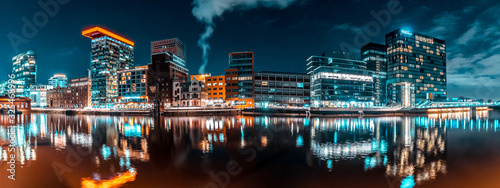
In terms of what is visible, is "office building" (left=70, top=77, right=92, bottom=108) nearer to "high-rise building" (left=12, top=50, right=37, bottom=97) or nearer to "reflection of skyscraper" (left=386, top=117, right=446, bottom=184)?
"high-rise building" (left=12, top=50, right=37, bottom=97)

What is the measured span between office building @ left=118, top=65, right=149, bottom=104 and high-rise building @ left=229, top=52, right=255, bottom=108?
45.6 meters

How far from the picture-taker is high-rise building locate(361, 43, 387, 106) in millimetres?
148875

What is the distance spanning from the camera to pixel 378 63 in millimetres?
155375

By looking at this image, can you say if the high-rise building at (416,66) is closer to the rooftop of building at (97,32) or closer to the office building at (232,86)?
the office building at (232,86)

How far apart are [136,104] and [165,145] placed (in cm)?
9991

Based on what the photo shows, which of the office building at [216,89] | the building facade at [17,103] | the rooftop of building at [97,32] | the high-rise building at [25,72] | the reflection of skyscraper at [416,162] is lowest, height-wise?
the reflection of skyscraper at [416,162]

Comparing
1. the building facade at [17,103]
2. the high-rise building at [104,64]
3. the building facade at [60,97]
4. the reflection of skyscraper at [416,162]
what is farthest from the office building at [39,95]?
the reflection of skyscraper at [416,162]

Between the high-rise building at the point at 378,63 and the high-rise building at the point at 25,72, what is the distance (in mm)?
234252

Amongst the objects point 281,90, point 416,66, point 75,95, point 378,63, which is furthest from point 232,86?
point 416,66

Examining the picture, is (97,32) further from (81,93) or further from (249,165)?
(249,165)

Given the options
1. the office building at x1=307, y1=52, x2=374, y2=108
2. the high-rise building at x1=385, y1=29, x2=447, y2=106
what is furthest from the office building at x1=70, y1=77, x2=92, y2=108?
the high-rise building at x1=385, y1=29, x2=447, y2=106

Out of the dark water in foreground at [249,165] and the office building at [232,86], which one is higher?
the office building at [232,86]

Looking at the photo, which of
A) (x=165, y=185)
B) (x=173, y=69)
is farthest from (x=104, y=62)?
(x=165, y=185)

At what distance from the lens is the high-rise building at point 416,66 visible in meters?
139
